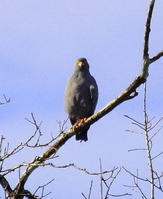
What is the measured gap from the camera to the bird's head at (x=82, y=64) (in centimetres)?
1244

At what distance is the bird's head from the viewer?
1244 cm

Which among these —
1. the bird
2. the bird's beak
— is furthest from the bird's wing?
the bird's beak

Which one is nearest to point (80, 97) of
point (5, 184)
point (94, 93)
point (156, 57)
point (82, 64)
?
point (94, 93)

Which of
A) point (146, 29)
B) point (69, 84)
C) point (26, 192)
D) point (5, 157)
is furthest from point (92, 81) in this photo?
point (146, 29)

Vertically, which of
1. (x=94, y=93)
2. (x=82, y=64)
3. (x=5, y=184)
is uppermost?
(x=82, y=64)

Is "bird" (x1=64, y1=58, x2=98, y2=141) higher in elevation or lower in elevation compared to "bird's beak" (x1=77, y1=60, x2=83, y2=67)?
lower

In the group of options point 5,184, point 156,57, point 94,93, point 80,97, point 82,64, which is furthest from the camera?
point 82,64

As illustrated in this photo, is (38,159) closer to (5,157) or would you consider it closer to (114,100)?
(5,157)

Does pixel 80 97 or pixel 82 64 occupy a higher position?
pixel 82 64

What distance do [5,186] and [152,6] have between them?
9.64 feet

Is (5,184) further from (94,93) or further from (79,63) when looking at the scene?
(79,63)

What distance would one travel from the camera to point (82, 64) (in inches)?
493

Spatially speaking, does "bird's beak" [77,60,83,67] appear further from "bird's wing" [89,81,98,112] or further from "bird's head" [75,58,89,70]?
"bird's wing" [89,81,98,112]

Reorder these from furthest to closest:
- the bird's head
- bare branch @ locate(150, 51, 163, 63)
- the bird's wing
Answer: the bird's head → the bird's wing → bare branch @ locate(150, 51, 163, 63)
